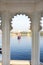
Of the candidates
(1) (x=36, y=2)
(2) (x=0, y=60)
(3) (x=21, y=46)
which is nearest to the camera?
(1) (x=36, y=2)

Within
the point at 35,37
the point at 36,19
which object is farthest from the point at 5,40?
the point at 36,19

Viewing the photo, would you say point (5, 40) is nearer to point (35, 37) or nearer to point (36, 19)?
point (35, 37)

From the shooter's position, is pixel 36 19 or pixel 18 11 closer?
pixel 36 19

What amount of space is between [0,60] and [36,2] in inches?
99.4

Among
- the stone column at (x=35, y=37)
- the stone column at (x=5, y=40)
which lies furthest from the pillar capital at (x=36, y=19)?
the stone column at (x=5, y=40)

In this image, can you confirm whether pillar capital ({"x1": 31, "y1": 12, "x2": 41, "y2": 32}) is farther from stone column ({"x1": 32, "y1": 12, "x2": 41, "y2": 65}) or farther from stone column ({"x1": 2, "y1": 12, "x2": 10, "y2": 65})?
stone column ({"x1": 2, "y1": 12, "x2": 10, "y2": 65})

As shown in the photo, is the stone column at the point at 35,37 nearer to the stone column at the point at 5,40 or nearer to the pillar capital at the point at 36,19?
the pillar capital at the point at 36,19

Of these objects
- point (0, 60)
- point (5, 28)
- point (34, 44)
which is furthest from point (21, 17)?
point (0, 60)

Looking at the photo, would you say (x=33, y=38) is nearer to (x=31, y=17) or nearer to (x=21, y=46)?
(x=31, y=17)

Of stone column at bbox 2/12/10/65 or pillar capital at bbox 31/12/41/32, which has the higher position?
pillar capital at bbox 31/12/41/32

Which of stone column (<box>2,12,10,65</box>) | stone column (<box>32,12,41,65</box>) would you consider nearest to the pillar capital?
stone column (<box>32,12,41,65</box>)

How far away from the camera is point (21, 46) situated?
10.1 metres

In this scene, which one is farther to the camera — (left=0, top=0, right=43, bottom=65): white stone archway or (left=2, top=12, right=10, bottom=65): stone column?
(left=2, top=12, right=10, bottom=65): stone column

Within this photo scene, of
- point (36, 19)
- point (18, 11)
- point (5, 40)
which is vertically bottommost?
point (5, 40)
